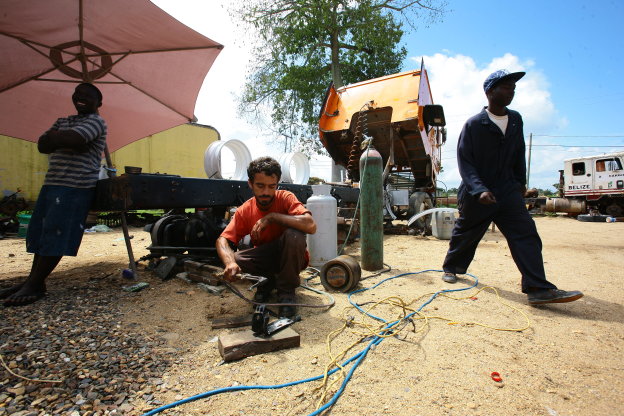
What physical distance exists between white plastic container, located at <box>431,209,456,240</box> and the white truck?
1291 centimetres

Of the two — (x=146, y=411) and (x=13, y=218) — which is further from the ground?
(x=13, y=218)

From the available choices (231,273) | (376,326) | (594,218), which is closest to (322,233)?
(376,326)

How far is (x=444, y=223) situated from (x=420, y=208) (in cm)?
111

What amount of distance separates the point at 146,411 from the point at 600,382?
2.09 metres

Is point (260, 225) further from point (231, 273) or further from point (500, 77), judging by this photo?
point (500, 77)

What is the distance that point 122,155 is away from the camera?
1102cm

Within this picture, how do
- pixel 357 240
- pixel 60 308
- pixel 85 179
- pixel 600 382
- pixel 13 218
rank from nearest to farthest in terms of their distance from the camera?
pixel 600 382
pixel 60 308
pixel 85 179
pixel 357 240
pixel 13 218

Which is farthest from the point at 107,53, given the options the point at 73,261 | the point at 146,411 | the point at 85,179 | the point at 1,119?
the point at 146,411

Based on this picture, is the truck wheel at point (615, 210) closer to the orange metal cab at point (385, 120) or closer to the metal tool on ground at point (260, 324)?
the orange metal cab at point (385, 120)

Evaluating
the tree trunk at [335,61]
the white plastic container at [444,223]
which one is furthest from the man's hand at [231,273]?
the tree trunk at [335,61]

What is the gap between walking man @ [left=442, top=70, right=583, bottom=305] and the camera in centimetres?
260

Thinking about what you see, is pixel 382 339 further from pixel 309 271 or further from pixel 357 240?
pixel 357 240

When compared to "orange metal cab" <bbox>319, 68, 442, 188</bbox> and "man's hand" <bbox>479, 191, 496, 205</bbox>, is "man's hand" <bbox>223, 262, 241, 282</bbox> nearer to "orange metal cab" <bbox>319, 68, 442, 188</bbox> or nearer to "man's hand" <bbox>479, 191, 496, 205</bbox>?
"man's hand" <bbox>479, 191, 496, 205</bbox>

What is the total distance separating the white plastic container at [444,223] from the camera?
626 cm
